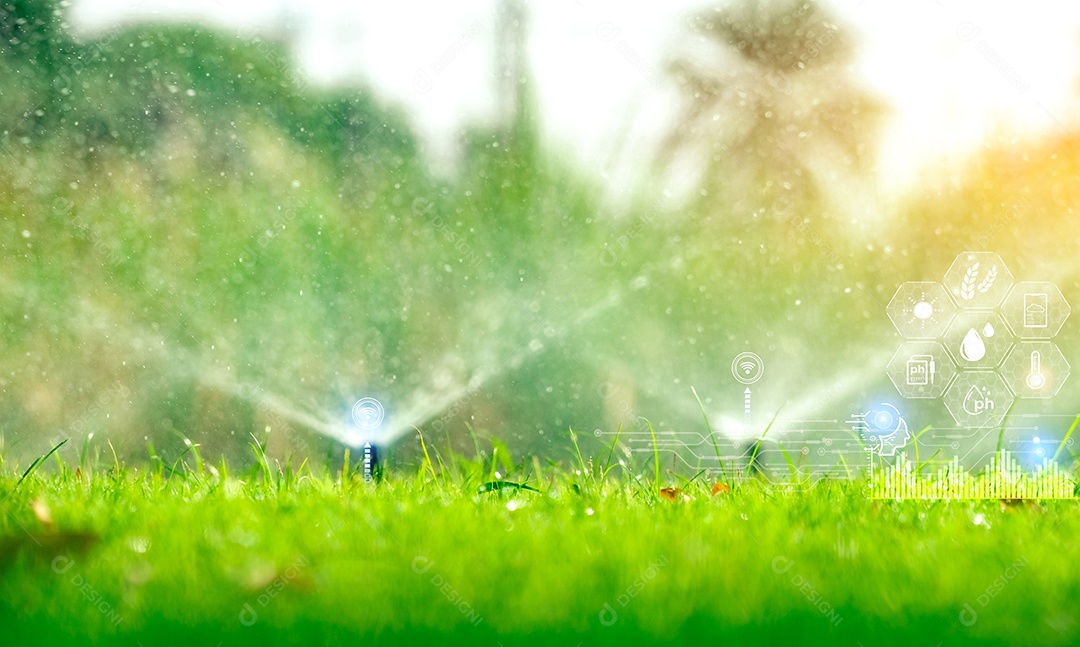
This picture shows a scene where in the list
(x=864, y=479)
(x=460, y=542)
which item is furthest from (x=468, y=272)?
(x=460, y=542)

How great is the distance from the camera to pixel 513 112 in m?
3.36

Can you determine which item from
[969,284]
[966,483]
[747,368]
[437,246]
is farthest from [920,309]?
[437,246]

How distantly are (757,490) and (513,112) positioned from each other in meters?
1.76

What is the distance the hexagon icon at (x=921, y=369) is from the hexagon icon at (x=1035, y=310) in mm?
272

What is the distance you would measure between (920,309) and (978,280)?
0.78 ft

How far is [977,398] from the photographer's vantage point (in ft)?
10.0

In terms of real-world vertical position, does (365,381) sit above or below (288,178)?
below

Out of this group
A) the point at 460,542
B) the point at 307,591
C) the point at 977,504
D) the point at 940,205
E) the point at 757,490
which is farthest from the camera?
the point at 940,205

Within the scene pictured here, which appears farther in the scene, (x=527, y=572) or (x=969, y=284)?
(x=969, y=284)

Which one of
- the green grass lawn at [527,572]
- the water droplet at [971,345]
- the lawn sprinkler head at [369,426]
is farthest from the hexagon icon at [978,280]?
the lawn sprinkler head at [369,426]

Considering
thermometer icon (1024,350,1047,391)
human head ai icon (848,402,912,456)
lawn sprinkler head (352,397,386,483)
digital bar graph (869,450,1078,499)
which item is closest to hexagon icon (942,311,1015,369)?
thermometer icon (1024,350,1047,391)

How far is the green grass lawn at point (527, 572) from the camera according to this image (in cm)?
112

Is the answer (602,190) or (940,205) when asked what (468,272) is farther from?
(940,205)

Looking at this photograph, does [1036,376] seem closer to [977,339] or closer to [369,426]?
[977,339]
